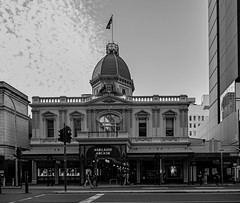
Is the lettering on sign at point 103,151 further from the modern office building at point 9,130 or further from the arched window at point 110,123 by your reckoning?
the modern office building at point 9,130

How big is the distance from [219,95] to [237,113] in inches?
737

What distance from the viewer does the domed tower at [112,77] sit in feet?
219

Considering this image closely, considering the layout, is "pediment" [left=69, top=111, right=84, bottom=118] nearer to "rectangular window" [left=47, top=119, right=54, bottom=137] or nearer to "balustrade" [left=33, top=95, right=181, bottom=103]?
"balustrade" [left=33, top=95, right=181, bottom=103]

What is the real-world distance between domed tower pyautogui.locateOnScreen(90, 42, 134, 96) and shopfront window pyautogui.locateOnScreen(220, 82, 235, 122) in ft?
46.5

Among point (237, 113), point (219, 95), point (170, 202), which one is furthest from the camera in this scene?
point (219, 95)

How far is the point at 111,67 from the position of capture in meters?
69.8

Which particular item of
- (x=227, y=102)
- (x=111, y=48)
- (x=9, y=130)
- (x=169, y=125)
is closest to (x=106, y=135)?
(x=169, y=125)

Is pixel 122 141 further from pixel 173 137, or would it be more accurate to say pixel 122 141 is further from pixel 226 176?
pixel 226 176

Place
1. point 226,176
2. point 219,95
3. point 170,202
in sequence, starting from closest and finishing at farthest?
point 170,202, point 226,176, point 219,95

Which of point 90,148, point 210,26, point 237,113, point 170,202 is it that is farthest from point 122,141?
point 210,26

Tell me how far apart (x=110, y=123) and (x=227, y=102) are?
22102 millimetres

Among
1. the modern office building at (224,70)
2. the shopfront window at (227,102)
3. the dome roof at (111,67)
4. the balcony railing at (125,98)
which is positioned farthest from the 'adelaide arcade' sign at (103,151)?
the shopfront window at (227,102)

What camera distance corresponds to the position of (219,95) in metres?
85.4

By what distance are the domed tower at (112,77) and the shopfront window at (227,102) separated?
14.2 m
